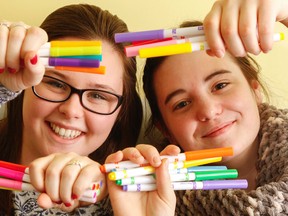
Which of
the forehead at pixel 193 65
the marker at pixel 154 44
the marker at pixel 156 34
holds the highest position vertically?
the forehead at pixel 193 65

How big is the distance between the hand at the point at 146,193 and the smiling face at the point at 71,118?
0.83 feet

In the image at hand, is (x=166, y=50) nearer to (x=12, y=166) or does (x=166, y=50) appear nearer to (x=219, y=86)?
(x=12, y=166)

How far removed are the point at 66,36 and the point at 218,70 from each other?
35cm

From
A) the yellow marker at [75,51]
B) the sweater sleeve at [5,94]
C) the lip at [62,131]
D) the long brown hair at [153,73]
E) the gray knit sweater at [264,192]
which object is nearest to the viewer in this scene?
the yellow marker at [75,51]

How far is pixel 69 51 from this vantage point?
1.66 ft

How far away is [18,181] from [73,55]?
0.19m

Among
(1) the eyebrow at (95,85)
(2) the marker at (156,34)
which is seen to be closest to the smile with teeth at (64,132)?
(1) the eyebrow at (95,85)

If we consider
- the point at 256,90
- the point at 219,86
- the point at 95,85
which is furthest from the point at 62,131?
the point at 256,90

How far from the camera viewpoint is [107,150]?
1.07m

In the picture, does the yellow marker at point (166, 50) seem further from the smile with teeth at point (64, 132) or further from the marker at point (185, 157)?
the smile with teeth at point (64, 132)

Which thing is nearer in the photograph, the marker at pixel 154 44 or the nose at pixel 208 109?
the marker at pixel 154 44

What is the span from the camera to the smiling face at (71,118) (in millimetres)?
841

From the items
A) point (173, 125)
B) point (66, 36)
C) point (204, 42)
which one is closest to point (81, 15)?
point (66, 36)

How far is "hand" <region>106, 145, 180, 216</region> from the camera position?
23.3 inches
